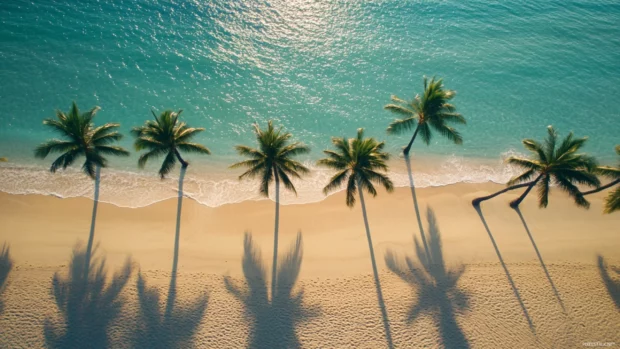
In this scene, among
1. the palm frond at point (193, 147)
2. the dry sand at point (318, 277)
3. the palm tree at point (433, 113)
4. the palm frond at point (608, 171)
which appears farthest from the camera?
the palm tree at point (433, 113)

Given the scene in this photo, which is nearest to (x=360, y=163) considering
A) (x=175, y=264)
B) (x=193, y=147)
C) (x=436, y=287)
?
(x=436, y=287)

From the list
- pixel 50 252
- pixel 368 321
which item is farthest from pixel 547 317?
pixel 50 252

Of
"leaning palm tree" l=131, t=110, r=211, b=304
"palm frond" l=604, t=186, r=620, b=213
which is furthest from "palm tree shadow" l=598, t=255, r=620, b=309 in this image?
"leaning palm tree" l=131, t=110, r=211, b=304

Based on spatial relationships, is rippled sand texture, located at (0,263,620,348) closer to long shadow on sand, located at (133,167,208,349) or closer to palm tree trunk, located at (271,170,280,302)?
long shadow on sand, located at (133,167,208,349)

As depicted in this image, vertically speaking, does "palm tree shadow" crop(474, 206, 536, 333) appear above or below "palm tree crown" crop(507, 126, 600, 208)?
below

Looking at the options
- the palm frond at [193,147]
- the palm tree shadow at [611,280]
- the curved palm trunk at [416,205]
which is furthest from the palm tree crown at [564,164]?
the palm frond at [193,147]

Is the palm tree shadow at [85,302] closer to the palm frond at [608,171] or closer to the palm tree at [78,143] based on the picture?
the palm tree at [78,143]

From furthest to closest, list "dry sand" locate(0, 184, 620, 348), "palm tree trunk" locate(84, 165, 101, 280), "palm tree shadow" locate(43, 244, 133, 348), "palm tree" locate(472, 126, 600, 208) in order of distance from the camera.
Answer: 1. "palm tree trunk" locate(84, 165, 101, 280)
2. "palm tree" locate(472, 126, 600, 208)
3. "dry sand" locate(0, 184, 620, 348)
4. "palm tree shadow" locate(43, 244, 133, 348)
